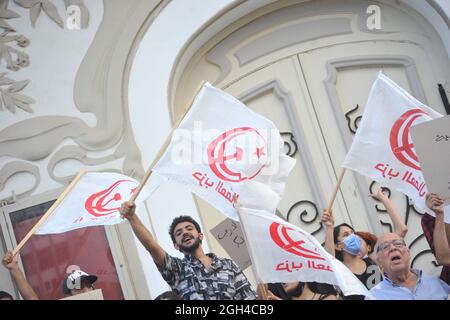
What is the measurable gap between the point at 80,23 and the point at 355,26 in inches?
79.2

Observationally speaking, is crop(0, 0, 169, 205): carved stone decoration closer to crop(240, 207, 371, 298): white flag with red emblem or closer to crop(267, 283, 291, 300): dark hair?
crop(267, 283, 291, 300): dark hair

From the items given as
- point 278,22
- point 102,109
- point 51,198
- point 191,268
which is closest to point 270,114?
point 278,22

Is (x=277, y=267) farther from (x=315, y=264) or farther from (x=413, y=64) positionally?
(x=413, y=64)

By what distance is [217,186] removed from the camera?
5926 millimetres

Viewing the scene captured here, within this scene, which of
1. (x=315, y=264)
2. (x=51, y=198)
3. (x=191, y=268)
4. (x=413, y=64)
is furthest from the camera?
(x=413, y=64)

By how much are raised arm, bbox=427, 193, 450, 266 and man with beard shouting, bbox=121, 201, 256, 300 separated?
1.04m

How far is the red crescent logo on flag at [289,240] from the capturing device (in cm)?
541

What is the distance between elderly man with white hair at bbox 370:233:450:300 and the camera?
5392 millimetres

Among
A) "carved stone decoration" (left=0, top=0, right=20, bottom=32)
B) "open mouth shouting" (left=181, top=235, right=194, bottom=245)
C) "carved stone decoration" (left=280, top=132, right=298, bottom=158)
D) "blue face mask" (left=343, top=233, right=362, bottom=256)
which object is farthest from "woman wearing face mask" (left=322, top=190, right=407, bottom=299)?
"carved stone decoration" (left=0, top=0, right=20, bottom=32)

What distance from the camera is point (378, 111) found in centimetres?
613

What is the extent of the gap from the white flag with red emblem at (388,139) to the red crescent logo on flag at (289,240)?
0.81 metres

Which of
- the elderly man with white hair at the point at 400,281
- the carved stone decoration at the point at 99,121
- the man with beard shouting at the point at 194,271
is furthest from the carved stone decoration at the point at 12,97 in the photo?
the elderly man with white hair at the point at 400,281

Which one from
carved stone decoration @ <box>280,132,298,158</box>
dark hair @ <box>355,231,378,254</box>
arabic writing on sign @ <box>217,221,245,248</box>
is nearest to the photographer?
dark hair @ <box>355,231,378,254</box>

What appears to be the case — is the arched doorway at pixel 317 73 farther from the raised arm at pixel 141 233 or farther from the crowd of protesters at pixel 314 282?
the raised arm at pixel 141 233
